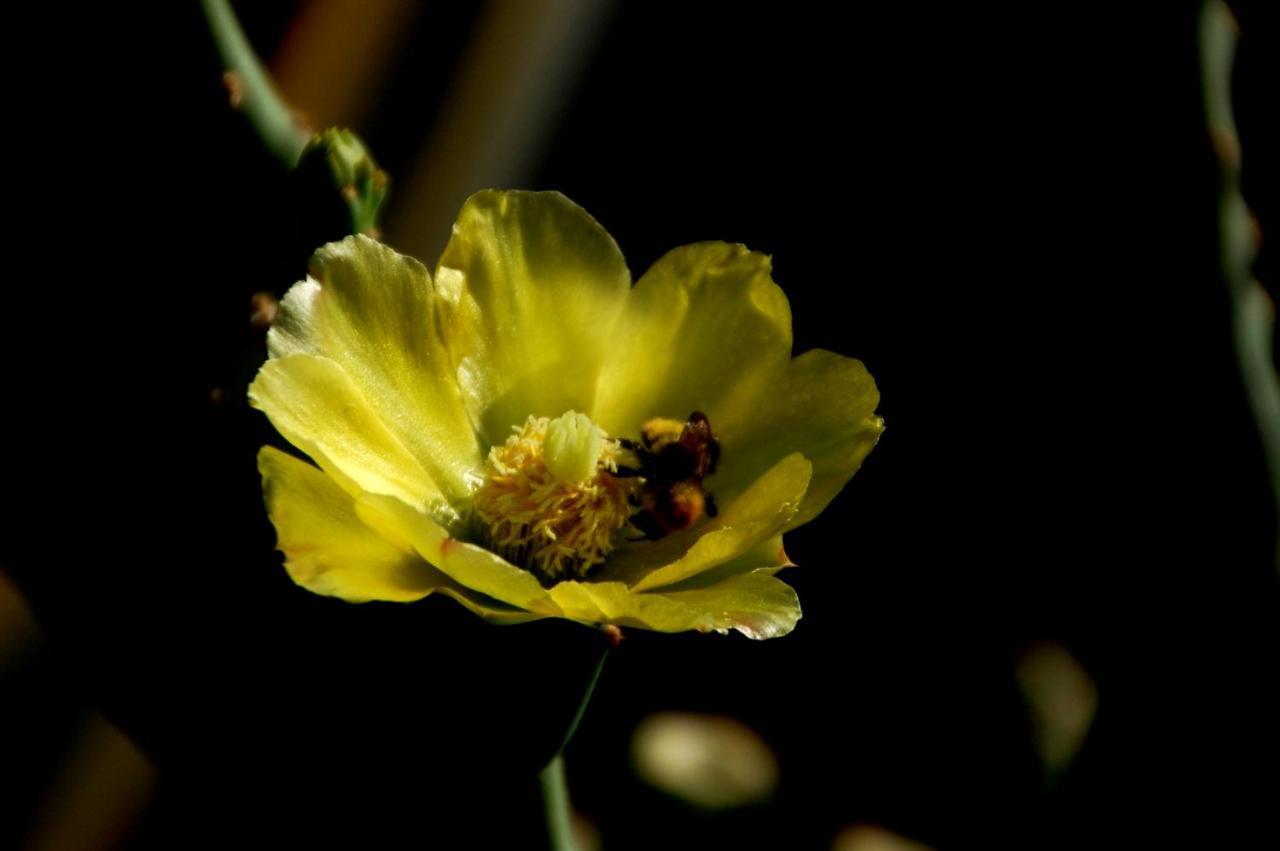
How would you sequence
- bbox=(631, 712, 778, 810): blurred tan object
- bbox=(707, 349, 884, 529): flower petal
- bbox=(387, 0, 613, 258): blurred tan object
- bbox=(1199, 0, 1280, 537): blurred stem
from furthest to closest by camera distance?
bbox=(387, 0, 613, 258): blurred tan object < bbox=(631, 712, 778, 810): blurred tan object < bbox=(1199, 0, 1280, 537): blurred stem < bbox=(707, 349, 884, 529): flower petal

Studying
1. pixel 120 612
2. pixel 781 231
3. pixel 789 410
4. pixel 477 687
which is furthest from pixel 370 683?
pixel 781 231

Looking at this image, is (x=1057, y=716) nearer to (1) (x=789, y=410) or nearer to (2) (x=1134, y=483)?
(2) (x=1134, y=483)

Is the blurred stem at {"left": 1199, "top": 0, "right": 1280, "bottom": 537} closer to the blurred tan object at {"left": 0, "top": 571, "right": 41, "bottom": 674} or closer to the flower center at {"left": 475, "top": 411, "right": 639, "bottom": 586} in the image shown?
the flower center at {"left": 475, "top": 411, "right": 639, "bottom": 586}

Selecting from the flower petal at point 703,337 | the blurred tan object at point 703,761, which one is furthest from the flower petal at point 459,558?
the blurred tan object at point 703,761

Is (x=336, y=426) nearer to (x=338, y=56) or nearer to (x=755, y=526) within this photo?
(x=755, y=526)

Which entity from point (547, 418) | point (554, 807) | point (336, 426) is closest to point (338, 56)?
point (547, 418)

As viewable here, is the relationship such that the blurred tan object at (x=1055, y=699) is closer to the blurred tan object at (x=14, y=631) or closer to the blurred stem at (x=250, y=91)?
the blurred stem at (x=250, y=91)

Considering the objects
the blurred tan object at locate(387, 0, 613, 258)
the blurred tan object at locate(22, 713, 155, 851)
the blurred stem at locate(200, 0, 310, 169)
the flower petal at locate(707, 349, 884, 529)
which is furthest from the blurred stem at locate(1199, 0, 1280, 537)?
the blurred tan object at locate(22, 713, 155, 851)
